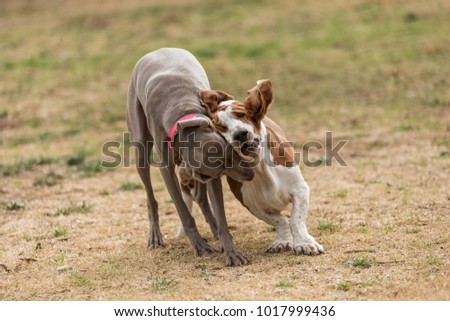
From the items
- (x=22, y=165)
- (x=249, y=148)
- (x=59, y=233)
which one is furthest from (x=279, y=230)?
(x=22, y=165)

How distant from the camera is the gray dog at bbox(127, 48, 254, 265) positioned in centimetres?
627

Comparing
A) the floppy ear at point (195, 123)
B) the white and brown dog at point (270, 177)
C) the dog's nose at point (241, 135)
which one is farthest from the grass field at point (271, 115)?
the floppy ear at point (195, 123)

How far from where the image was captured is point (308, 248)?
6777 mm

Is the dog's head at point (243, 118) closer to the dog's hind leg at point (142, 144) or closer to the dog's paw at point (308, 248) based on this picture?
the dog's paw at point (308, 248)

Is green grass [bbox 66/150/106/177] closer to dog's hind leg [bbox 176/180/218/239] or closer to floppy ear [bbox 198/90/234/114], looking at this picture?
dog's hind leg [bbox 176/180/218/239]

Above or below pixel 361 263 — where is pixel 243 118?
above

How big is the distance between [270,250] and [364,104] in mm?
9594

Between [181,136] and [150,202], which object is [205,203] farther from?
[181,136]

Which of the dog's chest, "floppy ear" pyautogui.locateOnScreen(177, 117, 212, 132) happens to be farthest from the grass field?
"floppy ear" pyautogui.locateOnScreen(177, 117, 212, 132)

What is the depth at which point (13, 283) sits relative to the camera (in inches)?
257

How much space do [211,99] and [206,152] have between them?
590mm

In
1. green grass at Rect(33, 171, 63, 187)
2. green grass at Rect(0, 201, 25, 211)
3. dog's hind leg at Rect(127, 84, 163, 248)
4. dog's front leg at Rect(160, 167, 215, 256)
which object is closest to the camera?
dog's front leg at Rect(160, 167, 215, 256)

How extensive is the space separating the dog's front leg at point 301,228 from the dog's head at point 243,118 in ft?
2.65
